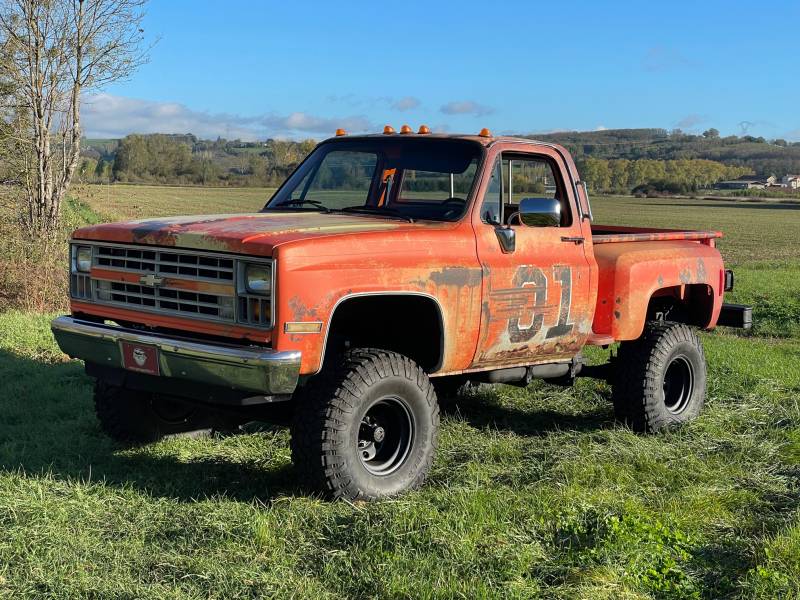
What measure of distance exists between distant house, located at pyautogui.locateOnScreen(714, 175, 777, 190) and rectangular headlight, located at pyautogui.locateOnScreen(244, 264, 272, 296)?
113241 millimetres

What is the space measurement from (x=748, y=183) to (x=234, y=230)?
123913 mm

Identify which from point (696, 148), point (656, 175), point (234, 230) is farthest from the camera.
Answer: point (696, 148)

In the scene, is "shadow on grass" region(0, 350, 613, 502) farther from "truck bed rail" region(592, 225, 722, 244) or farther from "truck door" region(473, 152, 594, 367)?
"truck bed rail" region(592, 225, 722, 244)

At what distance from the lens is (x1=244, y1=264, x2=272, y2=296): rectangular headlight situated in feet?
14.6

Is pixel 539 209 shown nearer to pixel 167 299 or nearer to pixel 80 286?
pixel 167 299

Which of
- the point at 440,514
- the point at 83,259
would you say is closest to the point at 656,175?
the point at 83,259

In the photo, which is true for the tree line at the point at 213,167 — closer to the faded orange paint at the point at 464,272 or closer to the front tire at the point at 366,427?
the faded orange paint at the point at 464,272

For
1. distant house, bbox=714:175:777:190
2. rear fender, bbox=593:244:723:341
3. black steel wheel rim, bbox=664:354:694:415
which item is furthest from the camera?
distant house, bbox=714:175:777:190

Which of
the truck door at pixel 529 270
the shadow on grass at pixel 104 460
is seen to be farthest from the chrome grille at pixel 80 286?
the truck door at pixel 529 270

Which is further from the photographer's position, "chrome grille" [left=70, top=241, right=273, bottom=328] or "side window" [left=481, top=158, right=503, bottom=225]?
"side window" [left=481, top=158, right=503, bottom=225]

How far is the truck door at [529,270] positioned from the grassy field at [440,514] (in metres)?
0.76

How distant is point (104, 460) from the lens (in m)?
5.59

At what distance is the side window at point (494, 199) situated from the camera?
223 inches

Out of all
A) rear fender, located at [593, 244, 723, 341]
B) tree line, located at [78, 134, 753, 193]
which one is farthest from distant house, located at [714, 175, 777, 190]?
rear fender, located at [593, 244, 723, 341]
